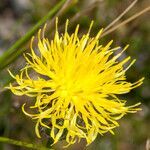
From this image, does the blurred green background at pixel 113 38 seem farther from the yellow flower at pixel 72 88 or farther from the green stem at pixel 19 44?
the yellow flower at pixel 72 88

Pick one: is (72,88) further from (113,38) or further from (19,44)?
(113,38)

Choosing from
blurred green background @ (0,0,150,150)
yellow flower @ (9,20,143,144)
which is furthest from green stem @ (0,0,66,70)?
blurred green background @ (0,0,150,150)

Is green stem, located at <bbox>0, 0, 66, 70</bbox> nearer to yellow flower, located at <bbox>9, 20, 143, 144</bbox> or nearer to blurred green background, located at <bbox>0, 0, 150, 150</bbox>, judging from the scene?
yellow flower, located at <bbox>9, 20, 143, 144</bbox>

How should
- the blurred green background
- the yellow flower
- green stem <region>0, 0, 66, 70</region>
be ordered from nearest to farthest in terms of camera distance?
1. the yellow flower
2. green stem <region>0, 0, 66, 70</region>
3. the blurred green background

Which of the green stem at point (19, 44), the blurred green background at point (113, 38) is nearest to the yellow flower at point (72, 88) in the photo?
the green stem at point (19, 44)

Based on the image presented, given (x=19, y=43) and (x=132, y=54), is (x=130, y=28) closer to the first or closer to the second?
(x=132, y=54)
